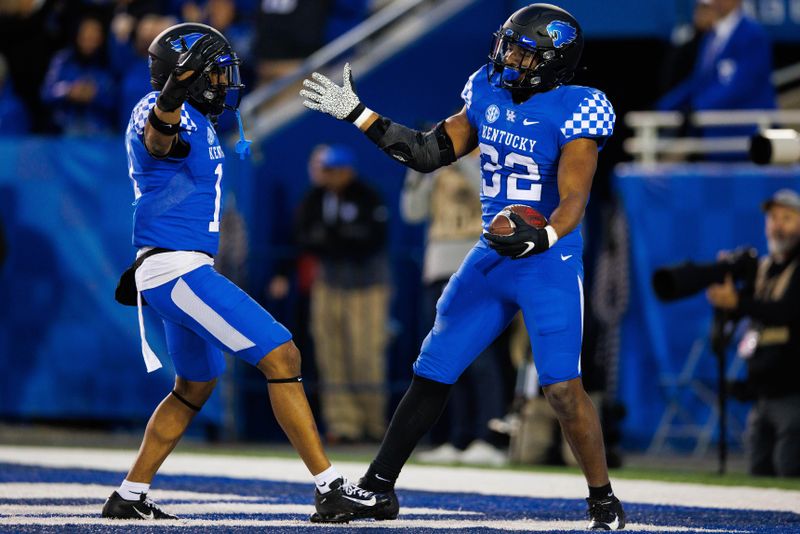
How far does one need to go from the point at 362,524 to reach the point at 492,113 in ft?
5.30

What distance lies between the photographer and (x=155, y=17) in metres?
13.0

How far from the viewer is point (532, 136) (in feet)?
19.1

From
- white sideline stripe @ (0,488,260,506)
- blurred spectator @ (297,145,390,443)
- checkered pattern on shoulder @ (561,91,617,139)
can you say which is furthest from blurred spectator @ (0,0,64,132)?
checkered pattern on shoulder @ (561,91,617,139)

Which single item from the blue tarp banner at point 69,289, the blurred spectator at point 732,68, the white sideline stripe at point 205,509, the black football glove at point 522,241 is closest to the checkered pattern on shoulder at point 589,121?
the black football glove at point 522,241

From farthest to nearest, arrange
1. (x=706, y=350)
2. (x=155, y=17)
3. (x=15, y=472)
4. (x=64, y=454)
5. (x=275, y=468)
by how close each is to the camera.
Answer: (x=155, y=17)
(x=706, y=350)
(x=64, y=454)
(x=275, y=468)
(x=15, y=472)

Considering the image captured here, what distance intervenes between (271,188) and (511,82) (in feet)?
18.8

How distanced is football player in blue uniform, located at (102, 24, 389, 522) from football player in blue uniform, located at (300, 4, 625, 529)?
1.11 ft

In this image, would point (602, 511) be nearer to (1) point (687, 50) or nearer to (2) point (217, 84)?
(2) point (217, 84)

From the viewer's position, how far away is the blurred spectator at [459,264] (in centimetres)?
946

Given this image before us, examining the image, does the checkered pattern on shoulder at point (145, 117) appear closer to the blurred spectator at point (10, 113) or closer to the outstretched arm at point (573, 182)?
the outstretched arm at point (573, 182)

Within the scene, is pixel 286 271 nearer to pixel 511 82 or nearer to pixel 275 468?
pixel 275 468

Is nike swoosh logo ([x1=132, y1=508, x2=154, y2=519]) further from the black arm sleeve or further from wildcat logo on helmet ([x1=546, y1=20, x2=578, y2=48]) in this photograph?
wildcat logo on helmet ([x1=546, y1=20, x2=578, y2=48])

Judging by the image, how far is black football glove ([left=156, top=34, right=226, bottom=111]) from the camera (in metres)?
5.44

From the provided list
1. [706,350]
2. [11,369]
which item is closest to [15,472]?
[11,369]
